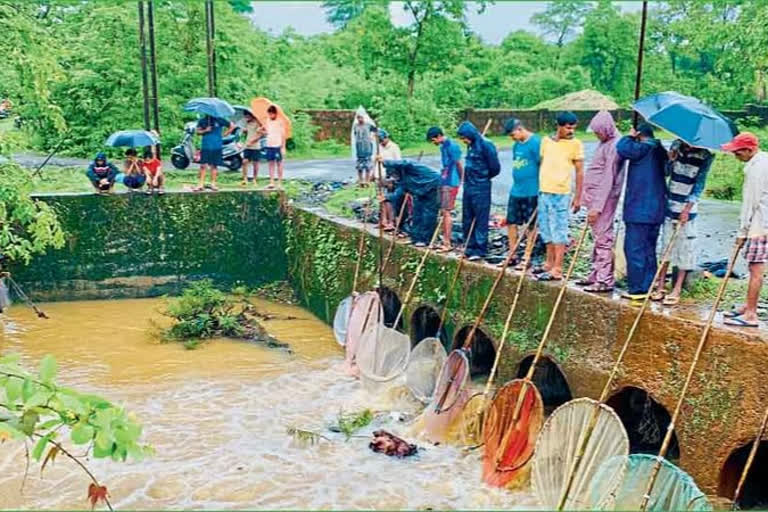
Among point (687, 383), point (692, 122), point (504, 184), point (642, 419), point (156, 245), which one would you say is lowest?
point (642, 419)

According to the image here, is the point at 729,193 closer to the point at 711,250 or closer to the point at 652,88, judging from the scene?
the point at 711,250

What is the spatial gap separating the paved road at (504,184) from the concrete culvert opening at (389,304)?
2700 millimetres

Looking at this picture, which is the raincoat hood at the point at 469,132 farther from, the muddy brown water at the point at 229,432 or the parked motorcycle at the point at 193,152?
the parked motorcycle at the point at 193,152

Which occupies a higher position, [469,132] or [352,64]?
[352,64]

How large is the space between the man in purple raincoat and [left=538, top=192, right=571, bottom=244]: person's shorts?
0.36 metres

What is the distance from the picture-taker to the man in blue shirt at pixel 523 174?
301 inches

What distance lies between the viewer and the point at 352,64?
1077 inches

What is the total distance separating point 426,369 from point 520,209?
1.81 meters

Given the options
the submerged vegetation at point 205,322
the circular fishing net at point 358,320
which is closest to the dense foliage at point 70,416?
the circular fishing net at point 358,320

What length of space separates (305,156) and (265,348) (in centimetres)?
1037

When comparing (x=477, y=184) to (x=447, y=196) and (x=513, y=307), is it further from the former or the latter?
(x=513, y=307)

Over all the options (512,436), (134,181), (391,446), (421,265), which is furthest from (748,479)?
(134,181)

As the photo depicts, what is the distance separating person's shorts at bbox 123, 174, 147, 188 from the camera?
12812 millimetres

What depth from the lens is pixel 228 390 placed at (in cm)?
880
